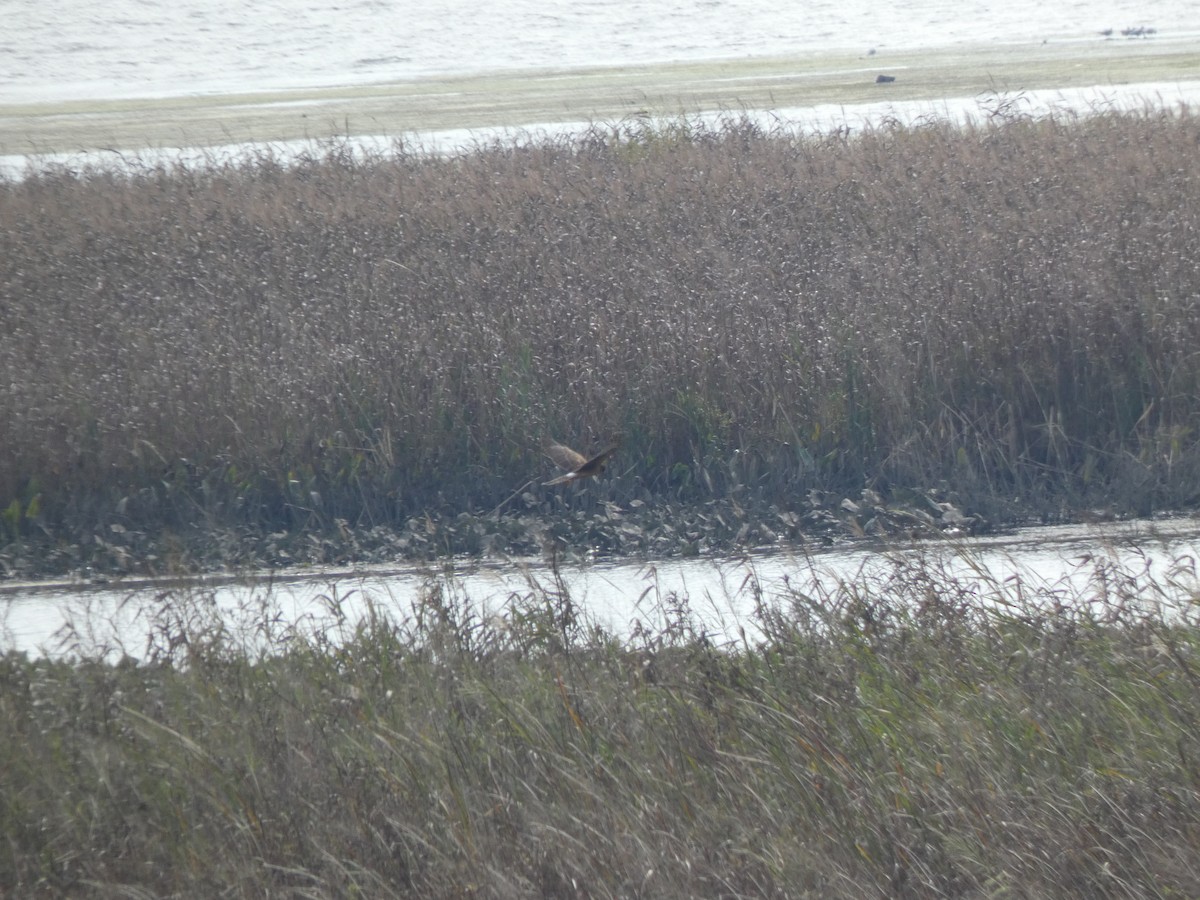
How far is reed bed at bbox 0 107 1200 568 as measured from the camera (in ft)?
21.7

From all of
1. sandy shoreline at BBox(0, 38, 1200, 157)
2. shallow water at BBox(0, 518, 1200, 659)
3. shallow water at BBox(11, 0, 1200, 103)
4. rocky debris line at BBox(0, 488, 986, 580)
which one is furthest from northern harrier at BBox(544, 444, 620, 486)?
shallow water at BBox(11, 0, 1200, 103)

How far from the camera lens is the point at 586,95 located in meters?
22.9

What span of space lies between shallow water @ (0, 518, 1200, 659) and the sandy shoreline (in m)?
10.3

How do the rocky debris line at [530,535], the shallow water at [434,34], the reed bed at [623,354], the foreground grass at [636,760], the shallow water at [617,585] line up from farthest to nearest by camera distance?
1. the shallow water at [434,34]
2. the reed bed at [623,354]
3. the rocky debris line at [530,535]
4. the shallow water at [617,585]
5. the foreground grass at [636,760]

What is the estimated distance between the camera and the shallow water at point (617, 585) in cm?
481

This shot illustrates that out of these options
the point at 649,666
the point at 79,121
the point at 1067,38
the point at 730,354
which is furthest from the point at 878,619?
the point at 1067,38

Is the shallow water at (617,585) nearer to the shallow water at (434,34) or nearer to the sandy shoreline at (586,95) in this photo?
the sandy shoreline at (586,95)

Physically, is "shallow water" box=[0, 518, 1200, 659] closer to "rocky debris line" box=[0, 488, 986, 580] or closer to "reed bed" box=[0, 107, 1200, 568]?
"rocky debris line" box=[0, 488, 986, 580]

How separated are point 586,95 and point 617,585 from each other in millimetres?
18894

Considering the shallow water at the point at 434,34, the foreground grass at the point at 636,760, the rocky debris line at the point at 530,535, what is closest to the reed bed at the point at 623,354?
the rocky debris line at the point at 530,535

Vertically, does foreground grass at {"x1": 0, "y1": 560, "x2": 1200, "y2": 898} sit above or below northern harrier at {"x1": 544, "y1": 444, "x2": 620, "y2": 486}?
below

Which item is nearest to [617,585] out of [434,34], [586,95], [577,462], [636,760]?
[577,462]

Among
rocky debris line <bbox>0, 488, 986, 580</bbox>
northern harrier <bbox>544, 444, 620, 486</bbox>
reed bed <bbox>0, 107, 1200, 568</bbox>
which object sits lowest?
rocky debris line <bbox>0, 488, 986, 580</bbox>

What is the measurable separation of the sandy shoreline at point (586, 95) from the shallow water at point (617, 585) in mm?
10334
